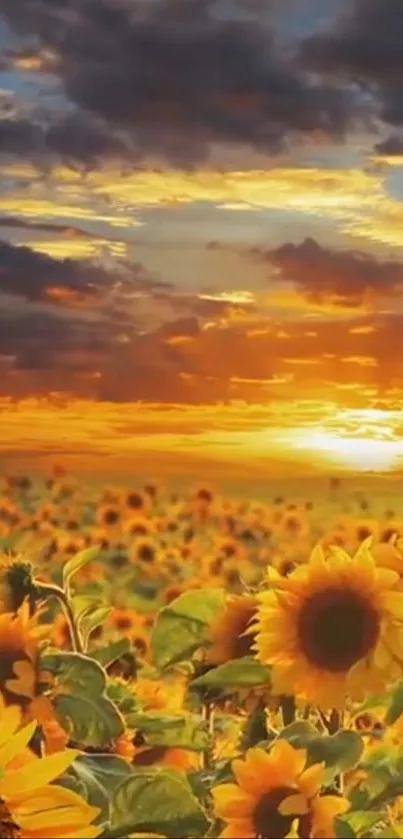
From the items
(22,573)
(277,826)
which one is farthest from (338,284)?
(277,826)

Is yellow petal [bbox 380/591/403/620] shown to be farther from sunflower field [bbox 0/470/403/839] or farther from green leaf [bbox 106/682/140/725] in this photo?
green leaf [bbox 106/682/140/725]

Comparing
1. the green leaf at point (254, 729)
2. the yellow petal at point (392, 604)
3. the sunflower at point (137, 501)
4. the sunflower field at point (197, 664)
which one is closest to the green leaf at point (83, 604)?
the sunflower field at point (197, 664)

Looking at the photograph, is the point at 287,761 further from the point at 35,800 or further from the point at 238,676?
the point at 35,800

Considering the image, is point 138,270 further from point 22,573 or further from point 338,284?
point 22,573

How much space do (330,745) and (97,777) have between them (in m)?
0.26

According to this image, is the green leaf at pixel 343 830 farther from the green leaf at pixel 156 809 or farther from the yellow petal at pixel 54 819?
the yellow petal at pixel 54 819

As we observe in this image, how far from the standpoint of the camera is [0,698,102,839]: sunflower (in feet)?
4.40

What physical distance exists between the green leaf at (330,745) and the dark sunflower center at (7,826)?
30 centimetres

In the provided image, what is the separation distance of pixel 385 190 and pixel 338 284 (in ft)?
0.40

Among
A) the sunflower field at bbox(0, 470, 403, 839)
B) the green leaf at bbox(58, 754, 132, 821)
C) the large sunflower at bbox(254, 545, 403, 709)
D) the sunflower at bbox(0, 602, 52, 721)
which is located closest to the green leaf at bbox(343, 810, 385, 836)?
the sunflower field at bbox(0, 470, 403, 839)

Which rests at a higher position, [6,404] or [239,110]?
[239,110]

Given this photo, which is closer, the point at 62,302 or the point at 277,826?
the point at 277,826

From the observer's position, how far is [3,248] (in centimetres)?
143

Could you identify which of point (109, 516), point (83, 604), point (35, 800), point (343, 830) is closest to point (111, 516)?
point (109, 516)
